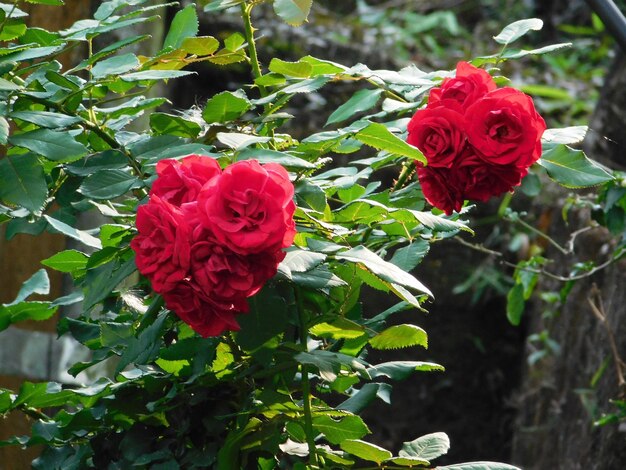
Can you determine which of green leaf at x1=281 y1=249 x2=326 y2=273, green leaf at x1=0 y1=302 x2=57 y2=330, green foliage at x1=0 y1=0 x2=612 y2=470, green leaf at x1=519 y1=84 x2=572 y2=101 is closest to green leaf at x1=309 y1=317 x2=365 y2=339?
green foliage at x1=0 y1=0 x2=612 y2=470

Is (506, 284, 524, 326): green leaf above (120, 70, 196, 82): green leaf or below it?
below

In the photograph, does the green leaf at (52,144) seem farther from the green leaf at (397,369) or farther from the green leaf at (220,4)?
the green leaf at (397,369)

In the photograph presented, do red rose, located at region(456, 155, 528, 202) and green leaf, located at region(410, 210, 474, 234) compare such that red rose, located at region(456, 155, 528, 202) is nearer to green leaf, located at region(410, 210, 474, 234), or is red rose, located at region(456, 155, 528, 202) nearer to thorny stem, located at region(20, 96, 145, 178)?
green leaf, located at region(410, 210, 474, 234)

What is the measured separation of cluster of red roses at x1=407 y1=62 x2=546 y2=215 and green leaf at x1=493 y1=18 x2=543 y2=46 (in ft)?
0.58

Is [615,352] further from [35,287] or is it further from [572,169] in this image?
[35,287]

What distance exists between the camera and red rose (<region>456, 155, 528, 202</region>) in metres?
1.09

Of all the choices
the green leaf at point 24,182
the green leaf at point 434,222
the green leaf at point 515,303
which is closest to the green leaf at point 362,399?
the green leaf at point 434,222

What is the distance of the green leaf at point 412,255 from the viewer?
124cm

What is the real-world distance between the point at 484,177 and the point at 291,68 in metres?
0.26

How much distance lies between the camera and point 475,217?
3639mm

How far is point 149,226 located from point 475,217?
280 centimetres

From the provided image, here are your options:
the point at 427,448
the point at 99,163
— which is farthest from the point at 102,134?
the point at 427,448

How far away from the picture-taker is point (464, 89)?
3.66 ft

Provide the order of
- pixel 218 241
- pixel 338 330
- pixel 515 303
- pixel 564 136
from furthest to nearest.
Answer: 1. pixel 515 303
2. pixel 564 136
3. pixel 338 330
4. pixel 218 241
